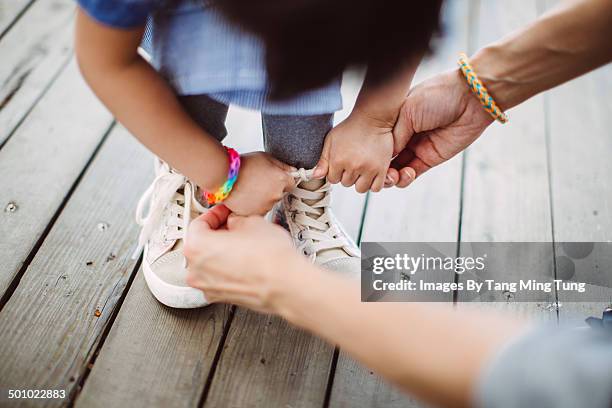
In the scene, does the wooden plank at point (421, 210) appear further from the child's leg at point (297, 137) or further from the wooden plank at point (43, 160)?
the wooden plank at point (43, 160)

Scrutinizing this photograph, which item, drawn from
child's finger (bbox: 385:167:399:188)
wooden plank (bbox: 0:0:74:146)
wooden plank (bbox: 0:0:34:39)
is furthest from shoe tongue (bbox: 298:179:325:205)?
wooden plank (bbox: 0:0:34:39)

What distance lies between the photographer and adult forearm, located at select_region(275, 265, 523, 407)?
42 cm

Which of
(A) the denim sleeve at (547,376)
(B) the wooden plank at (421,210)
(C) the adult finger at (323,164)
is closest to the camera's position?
(A) the denim sleeve at (547,376)

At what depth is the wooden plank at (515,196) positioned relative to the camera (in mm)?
940

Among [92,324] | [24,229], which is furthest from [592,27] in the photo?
[24,229]

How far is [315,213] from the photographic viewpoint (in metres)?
0.91

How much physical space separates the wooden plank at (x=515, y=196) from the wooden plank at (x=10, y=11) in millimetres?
1157

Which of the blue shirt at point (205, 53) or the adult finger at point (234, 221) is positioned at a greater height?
the blue shirt at point (205, 53)

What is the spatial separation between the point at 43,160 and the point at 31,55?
35cm

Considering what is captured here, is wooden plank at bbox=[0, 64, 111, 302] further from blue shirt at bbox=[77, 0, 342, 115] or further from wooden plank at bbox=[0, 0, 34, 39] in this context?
blue shirt at bbox=[77, 0, 342, 115]

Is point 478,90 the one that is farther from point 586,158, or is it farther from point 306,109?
point 586,158

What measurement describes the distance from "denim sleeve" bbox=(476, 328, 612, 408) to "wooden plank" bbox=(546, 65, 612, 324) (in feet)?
1.78

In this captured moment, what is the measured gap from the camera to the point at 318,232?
2.95ft

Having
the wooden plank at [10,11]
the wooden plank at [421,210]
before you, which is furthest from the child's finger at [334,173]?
the wooden plank at [10,11]
